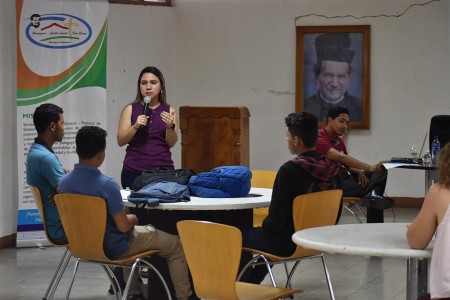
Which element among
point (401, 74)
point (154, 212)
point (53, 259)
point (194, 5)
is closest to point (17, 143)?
point (53, 259)

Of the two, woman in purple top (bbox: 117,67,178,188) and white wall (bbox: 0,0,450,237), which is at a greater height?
white wall (bbox: 0,0,450,237)

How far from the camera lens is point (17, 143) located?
8.26 metres

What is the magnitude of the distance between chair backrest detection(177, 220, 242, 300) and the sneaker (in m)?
3.86

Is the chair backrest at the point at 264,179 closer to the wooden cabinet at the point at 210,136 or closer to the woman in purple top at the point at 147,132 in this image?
the woman in purple top at the point at 147,132

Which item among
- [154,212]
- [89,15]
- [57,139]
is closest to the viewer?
[154,212]

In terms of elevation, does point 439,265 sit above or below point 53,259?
above

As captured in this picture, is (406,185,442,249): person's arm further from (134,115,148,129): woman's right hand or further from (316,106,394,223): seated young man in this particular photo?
(316,106,394,223): seated young man

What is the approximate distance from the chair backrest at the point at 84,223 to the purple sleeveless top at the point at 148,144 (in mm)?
1476

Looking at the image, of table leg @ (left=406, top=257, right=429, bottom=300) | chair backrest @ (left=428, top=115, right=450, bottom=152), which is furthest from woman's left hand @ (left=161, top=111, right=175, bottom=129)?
chair backrest @ (left=428, top=115, right=450, bottom=152)

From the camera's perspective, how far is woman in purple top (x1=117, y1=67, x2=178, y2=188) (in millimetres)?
6301

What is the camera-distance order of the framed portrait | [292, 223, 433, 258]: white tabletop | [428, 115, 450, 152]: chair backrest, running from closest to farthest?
[292, 223, 433, 258]: white tabletop
[428, 115, 450, 152]: chair backrest
the framed portrait

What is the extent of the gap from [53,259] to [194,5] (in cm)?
496

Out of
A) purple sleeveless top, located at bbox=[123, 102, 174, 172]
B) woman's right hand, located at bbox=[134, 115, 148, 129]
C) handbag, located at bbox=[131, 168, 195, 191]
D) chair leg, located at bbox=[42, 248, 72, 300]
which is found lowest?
chair leg, located at bbox=[42, 248, 72, 300]

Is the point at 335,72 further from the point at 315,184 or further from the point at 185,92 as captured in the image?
the point at 315,184
